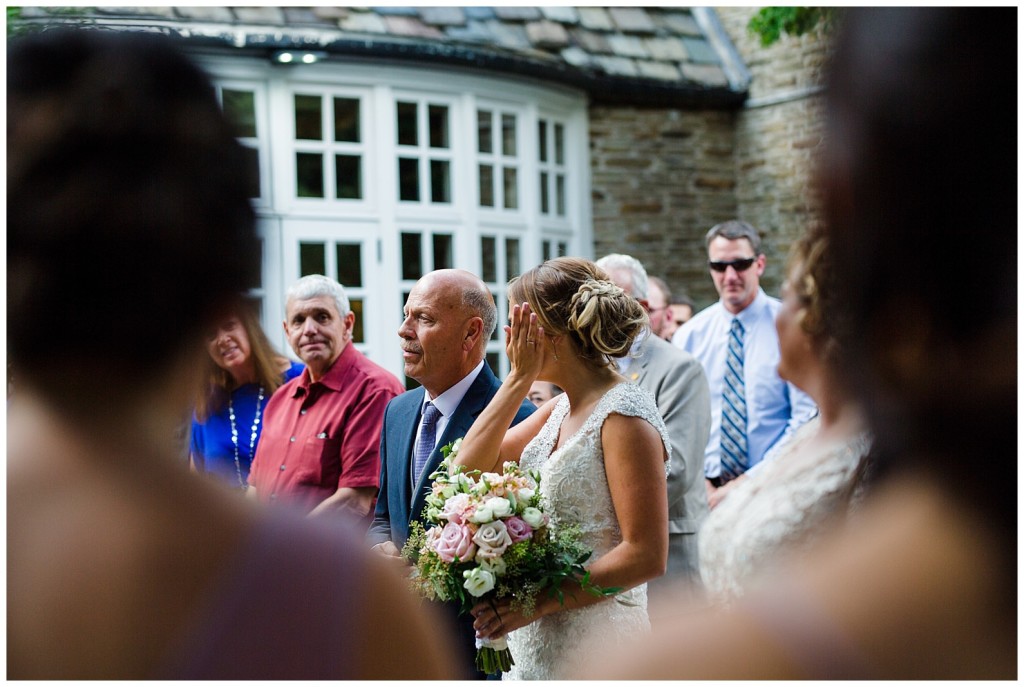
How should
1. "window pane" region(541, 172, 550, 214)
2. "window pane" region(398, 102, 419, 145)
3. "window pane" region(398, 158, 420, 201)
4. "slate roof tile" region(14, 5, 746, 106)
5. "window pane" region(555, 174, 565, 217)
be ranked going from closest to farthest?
"slate roof tile" region(14, 5, 746, 106) → "window pane" region(398, 102, 419, 145) → "window pane" region(398, 158, 420, 201) → "window pane" region(541, 172, 550, 214) → "window pane" region(555, 174, 565, 217)

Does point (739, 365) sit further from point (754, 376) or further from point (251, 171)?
point (251, 171)

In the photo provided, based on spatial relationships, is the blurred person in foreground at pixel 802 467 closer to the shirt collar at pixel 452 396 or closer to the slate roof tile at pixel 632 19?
the shirt collar at pixel 452 396

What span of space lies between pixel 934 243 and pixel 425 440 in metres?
2.93

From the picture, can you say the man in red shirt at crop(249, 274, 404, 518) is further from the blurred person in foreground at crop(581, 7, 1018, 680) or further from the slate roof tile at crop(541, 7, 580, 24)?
the slate roof tile at crop(541, 7, 580, 24)

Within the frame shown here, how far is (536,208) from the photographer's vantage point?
909cm

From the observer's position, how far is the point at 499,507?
111 inches

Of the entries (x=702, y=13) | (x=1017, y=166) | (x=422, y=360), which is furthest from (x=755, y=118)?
(x=1017, y=166)

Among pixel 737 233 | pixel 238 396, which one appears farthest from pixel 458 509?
pixel 737 233

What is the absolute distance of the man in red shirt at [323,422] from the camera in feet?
14.5

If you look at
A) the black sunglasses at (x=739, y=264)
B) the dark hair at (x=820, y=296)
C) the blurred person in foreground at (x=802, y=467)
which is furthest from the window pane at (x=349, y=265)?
the dark hair at (x=820, y=296)

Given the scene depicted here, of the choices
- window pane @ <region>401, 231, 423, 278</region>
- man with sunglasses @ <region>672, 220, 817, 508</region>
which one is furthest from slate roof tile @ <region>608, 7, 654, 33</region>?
man with sunglasses @ <region>672, 220, 817, 508</region>

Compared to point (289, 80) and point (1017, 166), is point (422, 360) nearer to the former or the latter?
point (1017, 166)

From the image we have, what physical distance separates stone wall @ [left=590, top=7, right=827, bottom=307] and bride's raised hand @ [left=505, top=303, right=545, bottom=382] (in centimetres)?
633

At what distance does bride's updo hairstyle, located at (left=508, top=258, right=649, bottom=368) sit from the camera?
3131mm
